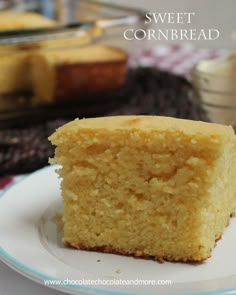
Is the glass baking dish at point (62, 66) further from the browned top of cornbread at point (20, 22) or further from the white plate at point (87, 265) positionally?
the white plate at point (87, 265)

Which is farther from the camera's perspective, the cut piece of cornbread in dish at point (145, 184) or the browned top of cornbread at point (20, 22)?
the browned top of cornbread at point (20, 22)

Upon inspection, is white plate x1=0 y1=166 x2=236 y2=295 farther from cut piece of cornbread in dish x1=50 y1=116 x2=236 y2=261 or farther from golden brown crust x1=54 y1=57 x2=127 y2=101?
golden brown crust x1=54 y1=57 x2=127 y2=101

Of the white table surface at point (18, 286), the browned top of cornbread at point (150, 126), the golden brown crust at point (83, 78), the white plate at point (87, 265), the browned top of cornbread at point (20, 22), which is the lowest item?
the golden brown crust at point (83, 78)

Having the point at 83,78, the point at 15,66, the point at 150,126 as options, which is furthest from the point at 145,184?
the point at 15,66

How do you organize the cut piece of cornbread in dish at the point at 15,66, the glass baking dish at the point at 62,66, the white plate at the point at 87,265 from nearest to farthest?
the white plate at the point at 87,265
the glass baking dish at the point at 62,66
the cut piece of cornbread in dish at the point at 15,66

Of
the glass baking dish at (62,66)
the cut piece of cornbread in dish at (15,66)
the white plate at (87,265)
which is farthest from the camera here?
the cut piece of cornbread in dish at (15,66)

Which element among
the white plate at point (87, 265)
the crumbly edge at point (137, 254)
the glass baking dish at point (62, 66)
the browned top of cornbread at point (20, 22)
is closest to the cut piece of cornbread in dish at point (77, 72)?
the glass baking dish at point (62, 66)

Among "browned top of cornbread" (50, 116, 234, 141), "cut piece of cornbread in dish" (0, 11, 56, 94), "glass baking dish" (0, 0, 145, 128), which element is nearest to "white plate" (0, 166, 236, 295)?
"browned top of cornbread" (50, 116, 234, 141)
